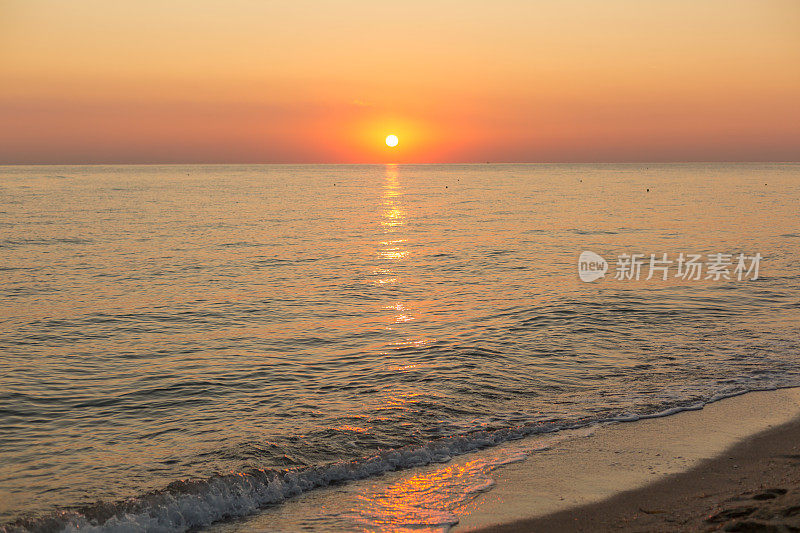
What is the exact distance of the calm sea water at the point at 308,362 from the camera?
1044cm

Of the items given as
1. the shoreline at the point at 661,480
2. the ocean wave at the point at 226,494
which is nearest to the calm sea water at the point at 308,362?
the ocean wave at the point at 226,494

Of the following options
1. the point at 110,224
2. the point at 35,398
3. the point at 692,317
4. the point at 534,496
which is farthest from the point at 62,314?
the point at 110,224

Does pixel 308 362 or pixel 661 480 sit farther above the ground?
pixel 661 480

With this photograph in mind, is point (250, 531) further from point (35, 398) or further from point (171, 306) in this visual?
point (171, 306)

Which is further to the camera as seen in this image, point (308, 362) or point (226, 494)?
point (308, 362)

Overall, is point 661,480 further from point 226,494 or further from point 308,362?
point 308,362

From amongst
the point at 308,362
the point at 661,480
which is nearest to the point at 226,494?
the point at 661,480

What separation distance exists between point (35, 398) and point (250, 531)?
27.6 ft

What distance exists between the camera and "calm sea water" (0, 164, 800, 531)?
10438mm

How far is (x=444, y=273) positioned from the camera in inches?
1293

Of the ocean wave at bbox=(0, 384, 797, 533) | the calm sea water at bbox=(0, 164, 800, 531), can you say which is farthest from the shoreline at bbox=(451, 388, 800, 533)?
the calm sea water at bbox=(0, 164, 800, 531)

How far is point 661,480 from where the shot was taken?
9523 millimetres

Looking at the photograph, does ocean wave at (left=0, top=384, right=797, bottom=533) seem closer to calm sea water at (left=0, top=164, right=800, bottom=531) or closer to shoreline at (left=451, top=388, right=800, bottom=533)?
calm sea water at (left=0, top=164, right=800, bottom=531)

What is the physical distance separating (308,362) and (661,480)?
383 inches
